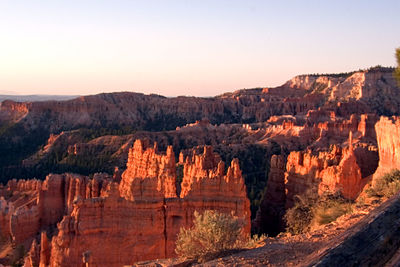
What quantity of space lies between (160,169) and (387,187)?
13.1 m

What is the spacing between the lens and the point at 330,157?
24031mm

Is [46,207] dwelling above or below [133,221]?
below

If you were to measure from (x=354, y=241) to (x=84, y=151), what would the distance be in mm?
59614

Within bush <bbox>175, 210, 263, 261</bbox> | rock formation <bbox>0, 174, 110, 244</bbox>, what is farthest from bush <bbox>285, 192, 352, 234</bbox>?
rock formation <bbox>0, 174, 110, 244</bbox>

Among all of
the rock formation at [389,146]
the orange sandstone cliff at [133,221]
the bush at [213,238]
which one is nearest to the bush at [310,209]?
the orange sandstone cliff at [133,221]

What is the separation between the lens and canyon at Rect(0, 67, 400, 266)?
1564 cm

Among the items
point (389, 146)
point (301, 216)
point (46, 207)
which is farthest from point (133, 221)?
point (46, 207)

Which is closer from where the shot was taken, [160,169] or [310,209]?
[310,209]

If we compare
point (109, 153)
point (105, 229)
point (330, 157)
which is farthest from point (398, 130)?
point (109, 153)

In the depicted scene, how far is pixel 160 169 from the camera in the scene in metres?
23.9

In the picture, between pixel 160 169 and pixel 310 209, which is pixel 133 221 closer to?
pixel 310 209

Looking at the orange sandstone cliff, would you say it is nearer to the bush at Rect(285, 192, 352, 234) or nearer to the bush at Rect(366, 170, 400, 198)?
the bush at Rect(285, 192, 352, 234)

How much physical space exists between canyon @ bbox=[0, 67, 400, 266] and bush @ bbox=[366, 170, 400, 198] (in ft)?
9.04

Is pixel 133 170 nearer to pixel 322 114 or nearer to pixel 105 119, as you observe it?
pixel 322 114
